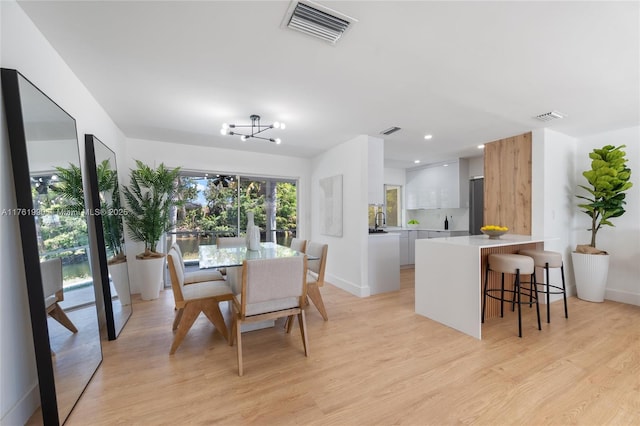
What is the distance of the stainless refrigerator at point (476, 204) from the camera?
18.4 ft

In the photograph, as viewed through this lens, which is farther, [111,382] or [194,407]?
[111,382]

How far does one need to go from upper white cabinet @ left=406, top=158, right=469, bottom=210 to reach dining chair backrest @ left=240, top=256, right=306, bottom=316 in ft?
15.1

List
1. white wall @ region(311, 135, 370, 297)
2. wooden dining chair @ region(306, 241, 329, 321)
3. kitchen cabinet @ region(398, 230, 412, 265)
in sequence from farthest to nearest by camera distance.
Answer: kitchen cabinet @ region(398, 230, 412, 265) < white wall @ region(311, 135, 370, 297) < wooden dining chair @ region(306, 241, 329, 321)

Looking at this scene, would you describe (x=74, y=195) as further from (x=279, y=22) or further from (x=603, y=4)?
(x=603, y=4)

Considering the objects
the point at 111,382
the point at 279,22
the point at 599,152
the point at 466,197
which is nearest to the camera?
the point at 279,22

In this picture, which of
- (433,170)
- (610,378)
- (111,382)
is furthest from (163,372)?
(433,170)

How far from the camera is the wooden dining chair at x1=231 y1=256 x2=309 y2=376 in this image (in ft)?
6.91

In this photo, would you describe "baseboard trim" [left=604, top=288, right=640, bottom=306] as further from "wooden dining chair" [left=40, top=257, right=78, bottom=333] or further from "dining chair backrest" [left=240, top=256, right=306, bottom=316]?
"wooden dining chair" [left=40, top=257, right=78, bottom=333]

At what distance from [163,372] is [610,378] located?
11.2ft

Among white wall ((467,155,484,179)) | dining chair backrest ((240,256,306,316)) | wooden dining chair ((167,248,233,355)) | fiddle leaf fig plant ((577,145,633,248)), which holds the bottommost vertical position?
wooden dining chair ((167,248,233,355))

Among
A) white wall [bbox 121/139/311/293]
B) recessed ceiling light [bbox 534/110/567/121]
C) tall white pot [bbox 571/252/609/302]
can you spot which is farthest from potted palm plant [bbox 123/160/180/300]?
tall white pot [bbox 571/252/609/302]

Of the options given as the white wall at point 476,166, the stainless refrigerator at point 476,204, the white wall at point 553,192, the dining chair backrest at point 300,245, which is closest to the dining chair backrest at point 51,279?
the dining chair backrest at point 300,245

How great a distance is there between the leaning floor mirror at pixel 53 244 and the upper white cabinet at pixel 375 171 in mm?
3431

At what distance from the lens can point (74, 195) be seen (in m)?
2.12
